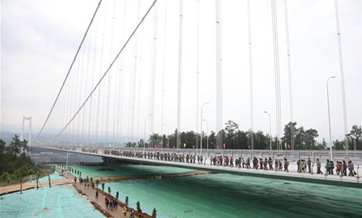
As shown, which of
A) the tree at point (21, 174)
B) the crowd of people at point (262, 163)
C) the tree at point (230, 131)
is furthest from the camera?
the tree at point (230, 131)

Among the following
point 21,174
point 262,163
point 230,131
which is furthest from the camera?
point 230,131

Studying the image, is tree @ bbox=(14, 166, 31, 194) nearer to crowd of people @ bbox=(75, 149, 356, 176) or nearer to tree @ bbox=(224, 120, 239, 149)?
crowd of people @ bbox=(75, 149, 356, 176)

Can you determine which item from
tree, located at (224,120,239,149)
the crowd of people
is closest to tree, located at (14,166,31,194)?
the crowd of people

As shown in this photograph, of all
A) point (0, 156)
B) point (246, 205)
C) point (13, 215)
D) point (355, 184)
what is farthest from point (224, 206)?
point (0, 156)

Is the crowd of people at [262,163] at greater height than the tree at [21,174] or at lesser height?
greater

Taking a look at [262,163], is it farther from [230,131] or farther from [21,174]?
[230,131]

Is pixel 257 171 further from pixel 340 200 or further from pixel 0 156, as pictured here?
pixel 0 156

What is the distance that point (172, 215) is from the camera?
24297 mm

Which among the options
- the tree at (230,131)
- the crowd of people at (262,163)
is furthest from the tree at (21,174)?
the tree at (230,131)

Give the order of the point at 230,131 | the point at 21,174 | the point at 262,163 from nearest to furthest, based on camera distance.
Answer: the point at 262,163, the point at 21,174, the point at 230,131

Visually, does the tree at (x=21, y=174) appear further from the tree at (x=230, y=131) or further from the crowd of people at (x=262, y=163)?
the tree at (x=230, y=131)

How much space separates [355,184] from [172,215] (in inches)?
565

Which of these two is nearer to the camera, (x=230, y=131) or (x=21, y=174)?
(x=21, y=174)

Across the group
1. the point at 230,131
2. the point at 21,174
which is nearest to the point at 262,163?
the point at 21,174
